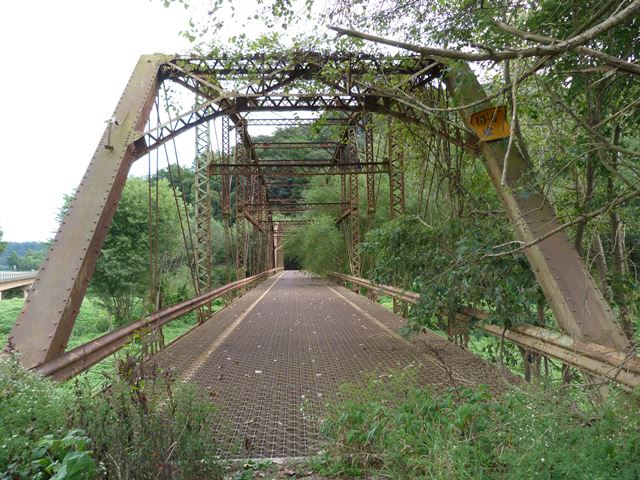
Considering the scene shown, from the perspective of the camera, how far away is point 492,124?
6715mm

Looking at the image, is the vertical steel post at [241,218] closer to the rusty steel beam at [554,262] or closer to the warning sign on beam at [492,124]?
the warning sign on beam at [492,124]

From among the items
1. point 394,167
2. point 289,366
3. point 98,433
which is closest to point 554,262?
point 289,366

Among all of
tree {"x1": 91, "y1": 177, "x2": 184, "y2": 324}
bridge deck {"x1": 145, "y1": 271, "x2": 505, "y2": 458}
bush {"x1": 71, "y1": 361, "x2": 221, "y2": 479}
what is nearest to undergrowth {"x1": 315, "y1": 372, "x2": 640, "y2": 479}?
bridge deck {"x1": 145, "y1": 271, "x2": 505, "y2": 458}

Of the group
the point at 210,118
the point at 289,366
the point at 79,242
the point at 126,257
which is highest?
the point at 210,118

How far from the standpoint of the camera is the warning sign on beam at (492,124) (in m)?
6.80

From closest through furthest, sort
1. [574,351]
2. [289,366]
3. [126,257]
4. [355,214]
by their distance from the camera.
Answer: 1. [574,351]
2. [289,366]
3. [126,257]
4. [355,214]

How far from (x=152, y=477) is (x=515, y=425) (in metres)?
2.11

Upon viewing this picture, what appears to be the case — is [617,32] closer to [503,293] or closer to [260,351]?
[503,293]

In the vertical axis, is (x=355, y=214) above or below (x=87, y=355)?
above

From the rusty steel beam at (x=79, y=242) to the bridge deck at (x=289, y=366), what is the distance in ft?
3.10

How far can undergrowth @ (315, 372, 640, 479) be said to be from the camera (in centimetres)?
260

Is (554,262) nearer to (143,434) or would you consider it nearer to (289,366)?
(289,366)

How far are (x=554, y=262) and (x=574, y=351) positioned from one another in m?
1.61

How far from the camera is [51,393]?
3.13 metres
